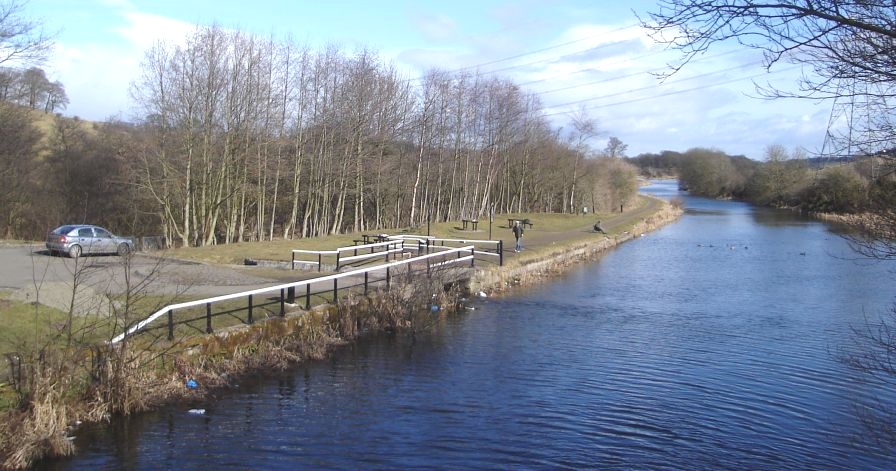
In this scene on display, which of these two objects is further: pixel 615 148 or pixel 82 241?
pixel 615 148

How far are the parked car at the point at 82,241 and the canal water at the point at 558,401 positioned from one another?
14356 millimetres

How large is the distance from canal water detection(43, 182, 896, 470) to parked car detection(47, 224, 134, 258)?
1436 centimetres

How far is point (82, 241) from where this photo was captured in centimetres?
2488

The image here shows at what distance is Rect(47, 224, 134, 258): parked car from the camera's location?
2434 cm

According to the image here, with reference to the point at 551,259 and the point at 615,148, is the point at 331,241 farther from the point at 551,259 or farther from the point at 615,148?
the point at 615,148

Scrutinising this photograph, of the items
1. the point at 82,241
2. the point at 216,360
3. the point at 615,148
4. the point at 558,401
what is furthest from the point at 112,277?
the point at 615,148

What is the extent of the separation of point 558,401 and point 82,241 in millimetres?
19988

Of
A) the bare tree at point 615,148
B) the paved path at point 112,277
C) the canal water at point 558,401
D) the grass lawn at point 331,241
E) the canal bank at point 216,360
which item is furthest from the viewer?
the bare tree at point 615,148

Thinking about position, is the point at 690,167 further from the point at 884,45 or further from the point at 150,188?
the point at 884,45

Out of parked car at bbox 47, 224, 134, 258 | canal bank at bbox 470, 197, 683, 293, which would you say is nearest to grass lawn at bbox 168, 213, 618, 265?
parked car at bbox 47, 224, 134, 258

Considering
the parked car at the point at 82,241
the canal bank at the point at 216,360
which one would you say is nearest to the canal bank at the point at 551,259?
the canal bank at the point at 216,360

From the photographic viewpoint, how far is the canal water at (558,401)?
9195 millimetres

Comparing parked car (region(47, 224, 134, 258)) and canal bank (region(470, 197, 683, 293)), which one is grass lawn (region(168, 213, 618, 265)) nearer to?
parked car (region(47, 224, 134, 258))

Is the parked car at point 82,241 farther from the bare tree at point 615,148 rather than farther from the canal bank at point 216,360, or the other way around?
the bare tree at point 615,148
